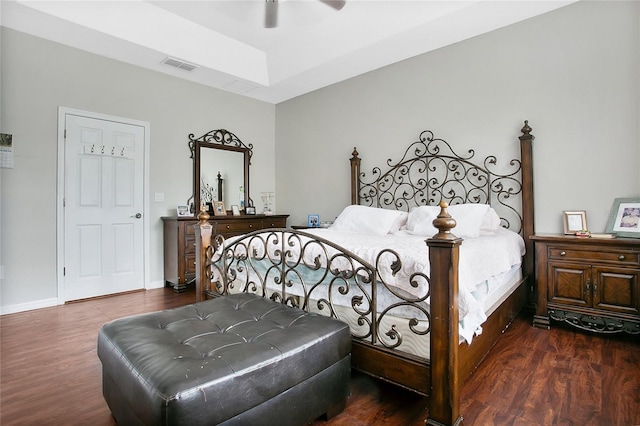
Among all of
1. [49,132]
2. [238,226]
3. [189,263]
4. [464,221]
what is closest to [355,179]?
[238,226]

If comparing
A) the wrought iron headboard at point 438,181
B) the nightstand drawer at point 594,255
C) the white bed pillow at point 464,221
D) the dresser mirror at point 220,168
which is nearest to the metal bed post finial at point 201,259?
the white bed pillow at point 464,221

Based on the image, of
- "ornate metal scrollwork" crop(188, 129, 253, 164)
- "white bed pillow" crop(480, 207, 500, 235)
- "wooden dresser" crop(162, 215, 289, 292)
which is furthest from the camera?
"ornate metal scrollwork" crop(188, 129, 253, 164)

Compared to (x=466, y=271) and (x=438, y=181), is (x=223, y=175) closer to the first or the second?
(x=438, y=181)

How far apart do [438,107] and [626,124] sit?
1.65 meters

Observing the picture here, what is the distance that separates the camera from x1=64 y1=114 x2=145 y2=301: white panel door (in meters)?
3.72

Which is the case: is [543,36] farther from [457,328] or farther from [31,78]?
[31,78]

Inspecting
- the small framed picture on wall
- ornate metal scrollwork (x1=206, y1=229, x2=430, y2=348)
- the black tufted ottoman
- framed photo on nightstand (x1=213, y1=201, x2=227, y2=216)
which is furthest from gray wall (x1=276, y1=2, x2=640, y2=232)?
the black tufted ottoman

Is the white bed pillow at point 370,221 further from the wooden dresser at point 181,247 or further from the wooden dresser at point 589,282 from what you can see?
the wooden dresser at point 181,247

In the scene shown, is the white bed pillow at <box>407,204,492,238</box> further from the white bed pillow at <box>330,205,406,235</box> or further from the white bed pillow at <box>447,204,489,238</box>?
the white bed pillow at <box>330,205,406,235</box>

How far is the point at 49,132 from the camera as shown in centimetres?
357

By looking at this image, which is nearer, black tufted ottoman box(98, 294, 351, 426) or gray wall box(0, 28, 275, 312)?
black tufted ottoman box(98, 294, 351, 426)

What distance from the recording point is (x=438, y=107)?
12.7ft

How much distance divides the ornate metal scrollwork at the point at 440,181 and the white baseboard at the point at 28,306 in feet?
12.1

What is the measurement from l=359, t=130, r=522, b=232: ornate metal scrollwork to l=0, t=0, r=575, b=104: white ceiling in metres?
1.14
